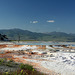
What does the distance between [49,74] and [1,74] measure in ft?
11.5

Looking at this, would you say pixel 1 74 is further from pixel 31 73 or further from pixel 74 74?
pixel 74 74

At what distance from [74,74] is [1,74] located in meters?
5.47

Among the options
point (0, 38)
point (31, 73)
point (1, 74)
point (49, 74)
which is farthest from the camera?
point (0, 38)

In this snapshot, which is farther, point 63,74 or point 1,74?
point 63,74

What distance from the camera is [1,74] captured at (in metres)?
7.26

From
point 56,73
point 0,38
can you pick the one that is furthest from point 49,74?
point 0,38

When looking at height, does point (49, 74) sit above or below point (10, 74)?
below

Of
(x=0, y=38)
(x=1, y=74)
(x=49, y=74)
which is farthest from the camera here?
(x=0, y=38)

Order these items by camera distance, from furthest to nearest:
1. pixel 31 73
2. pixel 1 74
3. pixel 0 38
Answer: pixel 0 38 < pixel 31 73 < pixel 1 74

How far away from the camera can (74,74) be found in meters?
9.55

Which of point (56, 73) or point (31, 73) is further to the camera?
point (56, 73)

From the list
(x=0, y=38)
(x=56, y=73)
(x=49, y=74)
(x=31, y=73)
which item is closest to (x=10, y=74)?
(x=31, y=73)

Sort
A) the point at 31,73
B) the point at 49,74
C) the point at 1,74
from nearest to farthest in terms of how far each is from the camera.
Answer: the point at 1,74 → the point at 31,73 → the point at 49,74

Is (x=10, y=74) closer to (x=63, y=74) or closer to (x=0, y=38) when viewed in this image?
(x=63, y=74)
